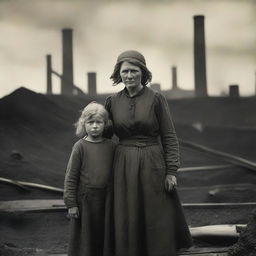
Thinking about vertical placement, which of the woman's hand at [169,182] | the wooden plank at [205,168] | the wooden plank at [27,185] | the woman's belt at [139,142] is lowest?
the wooden plank at [27,185]

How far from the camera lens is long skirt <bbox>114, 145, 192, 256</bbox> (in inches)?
149

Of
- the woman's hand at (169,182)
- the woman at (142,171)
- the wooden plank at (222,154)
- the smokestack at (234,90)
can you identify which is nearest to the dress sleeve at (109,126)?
the woman at (142,171)

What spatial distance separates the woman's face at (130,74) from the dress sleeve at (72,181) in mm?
633

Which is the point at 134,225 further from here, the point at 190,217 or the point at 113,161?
the point at 190,217

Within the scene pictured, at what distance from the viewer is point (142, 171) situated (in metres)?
3.83

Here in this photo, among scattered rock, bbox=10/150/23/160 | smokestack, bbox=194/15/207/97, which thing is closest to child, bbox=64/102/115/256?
scattered rock, bbox=10/150/23/160

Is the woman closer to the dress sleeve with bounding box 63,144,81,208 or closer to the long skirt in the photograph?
the long skirt

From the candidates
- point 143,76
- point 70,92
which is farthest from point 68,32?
point 143,76

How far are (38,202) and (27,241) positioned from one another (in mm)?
1194

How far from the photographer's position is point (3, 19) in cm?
955

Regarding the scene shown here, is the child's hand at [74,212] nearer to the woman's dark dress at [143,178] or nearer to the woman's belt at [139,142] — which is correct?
the woman's dark dress at [143,178]

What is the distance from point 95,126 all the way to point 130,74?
46 centimetres

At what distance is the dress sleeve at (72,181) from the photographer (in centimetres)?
380

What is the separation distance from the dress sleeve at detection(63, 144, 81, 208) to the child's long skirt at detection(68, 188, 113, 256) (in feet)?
0.23
